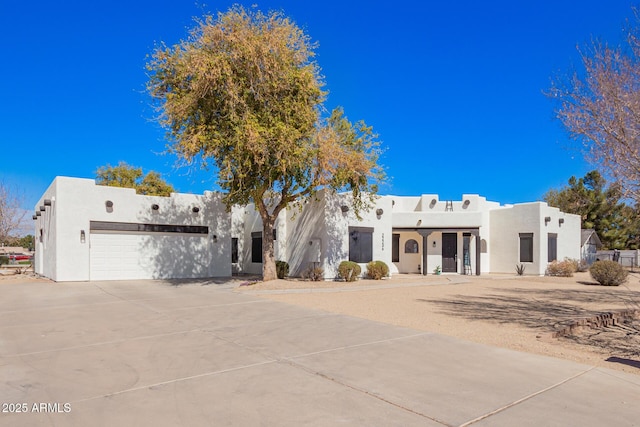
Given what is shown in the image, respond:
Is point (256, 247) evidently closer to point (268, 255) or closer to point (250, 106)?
point (268, 255)

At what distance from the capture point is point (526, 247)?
94.4ft

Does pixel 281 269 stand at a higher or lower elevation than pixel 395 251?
lower

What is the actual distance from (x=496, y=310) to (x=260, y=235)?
1519 cm

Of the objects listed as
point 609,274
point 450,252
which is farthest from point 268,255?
point 609,274

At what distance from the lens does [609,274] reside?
21609 mm

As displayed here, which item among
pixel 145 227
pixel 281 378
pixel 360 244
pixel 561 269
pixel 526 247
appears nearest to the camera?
pixel 281 378

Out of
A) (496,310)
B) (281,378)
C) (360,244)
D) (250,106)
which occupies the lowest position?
(496,310)

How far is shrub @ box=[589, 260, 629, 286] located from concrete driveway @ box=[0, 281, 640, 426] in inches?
688

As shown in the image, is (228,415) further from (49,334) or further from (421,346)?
(49,334)

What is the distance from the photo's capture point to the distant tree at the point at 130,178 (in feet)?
133

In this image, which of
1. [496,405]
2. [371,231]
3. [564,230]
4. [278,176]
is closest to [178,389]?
[496,405]

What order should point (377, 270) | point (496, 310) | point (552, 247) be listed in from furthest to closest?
point (552, 247), point (377, 270), point (496, 310)

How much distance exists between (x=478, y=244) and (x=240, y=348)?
77.2 ft

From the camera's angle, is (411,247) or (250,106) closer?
(250,106)
